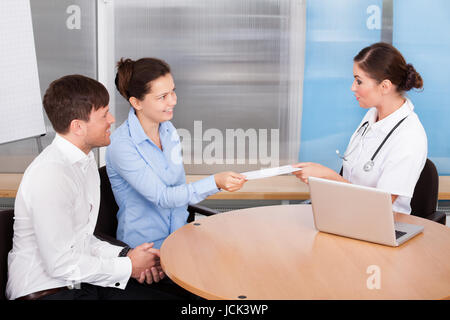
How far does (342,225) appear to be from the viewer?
1873 millimetres

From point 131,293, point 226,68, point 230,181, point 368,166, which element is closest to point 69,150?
point 131,293

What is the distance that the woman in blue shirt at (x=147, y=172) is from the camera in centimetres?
221

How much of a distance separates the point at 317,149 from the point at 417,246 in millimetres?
1871

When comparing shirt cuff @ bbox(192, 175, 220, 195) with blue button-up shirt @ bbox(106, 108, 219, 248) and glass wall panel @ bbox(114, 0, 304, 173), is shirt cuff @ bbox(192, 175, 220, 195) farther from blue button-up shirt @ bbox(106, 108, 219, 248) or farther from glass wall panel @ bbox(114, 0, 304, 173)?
glass wall panel @ bbox(114, 0, 304, 173)

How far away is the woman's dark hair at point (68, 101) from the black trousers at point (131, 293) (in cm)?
56

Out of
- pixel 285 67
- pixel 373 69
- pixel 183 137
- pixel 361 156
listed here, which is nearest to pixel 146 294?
pixel 361 156

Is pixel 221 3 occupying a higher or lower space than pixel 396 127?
higher

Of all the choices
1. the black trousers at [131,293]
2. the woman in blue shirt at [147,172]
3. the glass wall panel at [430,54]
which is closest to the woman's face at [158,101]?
the woman in blue shirt at [147,172]

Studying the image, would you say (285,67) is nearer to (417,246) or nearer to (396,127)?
(396,127)

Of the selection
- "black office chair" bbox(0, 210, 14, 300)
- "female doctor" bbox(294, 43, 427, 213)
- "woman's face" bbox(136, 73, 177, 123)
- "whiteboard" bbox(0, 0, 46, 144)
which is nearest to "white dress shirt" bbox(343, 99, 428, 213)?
"female doctor" bbox(294, 43, 427, 213)

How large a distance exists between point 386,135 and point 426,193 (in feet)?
1.19

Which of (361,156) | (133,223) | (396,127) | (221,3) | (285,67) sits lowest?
(133,223)

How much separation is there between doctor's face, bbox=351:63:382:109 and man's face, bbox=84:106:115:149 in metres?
1.25

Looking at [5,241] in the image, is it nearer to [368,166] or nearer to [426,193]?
[368,166]
